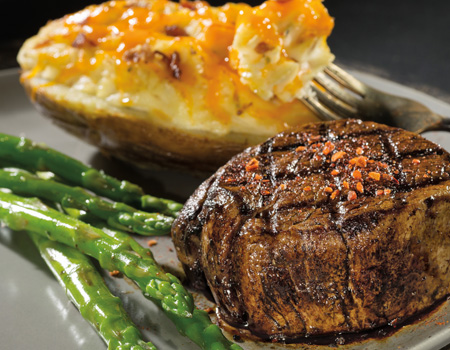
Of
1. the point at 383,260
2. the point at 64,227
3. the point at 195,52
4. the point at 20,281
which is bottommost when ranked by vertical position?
the point at 20,281

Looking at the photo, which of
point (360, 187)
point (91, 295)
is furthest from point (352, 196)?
point (91, 295)

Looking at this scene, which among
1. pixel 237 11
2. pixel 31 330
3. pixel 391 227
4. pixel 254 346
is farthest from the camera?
pixel 237 11

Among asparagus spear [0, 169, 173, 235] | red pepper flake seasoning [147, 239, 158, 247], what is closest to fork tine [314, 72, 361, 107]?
asparagus spear [0, 169, 173, 235]

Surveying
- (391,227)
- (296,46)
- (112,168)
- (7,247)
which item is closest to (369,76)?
(296,46)

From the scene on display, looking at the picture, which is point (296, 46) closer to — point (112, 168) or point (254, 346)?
point (112, 168)

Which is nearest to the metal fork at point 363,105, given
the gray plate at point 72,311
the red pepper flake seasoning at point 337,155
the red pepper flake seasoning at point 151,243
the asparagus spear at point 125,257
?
the gray plate at point 72,311

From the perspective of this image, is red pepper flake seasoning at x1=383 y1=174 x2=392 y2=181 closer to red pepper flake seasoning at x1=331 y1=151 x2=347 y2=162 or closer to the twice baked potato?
red pepper flake seasoning at x1=331 y1=151 x2=347 y2=162
